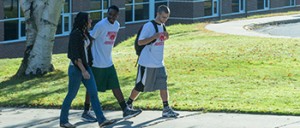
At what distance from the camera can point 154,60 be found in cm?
1224

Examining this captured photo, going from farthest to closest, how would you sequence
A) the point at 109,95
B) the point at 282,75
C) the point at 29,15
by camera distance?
1. the point at 29,15
2. the point at 282,75
3. the point at 109,95

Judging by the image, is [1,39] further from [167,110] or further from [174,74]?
[167,110]

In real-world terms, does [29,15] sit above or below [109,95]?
above

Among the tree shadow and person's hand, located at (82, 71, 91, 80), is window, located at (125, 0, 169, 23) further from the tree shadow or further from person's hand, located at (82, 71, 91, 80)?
person's hand, located at (82, 71, 91, 80)

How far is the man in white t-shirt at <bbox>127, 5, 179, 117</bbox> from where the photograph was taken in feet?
39.9

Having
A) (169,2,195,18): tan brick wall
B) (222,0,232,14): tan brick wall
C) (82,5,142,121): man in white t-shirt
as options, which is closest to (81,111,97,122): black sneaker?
(82,5,142,121): man in white t-shirt

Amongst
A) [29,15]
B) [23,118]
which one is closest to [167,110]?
[23,118]

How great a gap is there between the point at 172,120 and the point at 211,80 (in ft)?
13.1

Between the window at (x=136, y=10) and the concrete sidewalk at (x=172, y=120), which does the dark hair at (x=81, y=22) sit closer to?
the concrete sidewalk at (x=172, y=120)

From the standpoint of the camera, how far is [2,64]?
21.4m

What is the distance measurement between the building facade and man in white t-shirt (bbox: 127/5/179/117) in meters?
18.7

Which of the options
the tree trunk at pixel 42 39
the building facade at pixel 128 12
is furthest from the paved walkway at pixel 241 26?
the tree trunk at pixel 42 39

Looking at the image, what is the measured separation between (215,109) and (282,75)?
435 cm

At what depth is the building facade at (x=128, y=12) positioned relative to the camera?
31.1m
